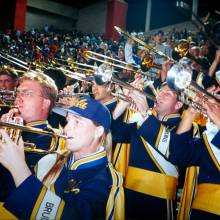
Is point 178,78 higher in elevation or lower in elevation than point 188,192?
higher

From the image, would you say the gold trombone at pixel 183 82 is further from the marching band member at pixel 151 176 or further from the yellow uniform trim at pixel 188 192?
the yellow uniform trim at pixel 188 192

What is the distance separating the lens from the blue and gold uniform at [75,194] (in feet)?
5.76

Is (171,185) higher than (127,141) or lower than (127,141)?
lower

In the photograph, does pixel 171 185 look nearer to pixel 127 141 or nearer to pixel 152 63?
pixel 127 141

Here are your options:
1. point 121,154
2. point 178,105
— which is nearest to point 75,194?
point 178,105

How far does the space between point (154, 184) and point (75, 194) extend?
1473mm

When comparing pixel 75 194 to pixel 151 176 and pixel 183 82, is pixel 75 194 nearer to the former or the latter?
pixel 183 82

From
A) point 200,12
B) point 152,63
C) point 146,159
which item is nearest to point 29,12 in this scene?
point 200,12

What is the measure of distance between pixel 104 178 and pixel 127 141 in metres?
1.64

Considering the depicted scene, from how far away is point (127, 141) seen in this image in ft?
11.9

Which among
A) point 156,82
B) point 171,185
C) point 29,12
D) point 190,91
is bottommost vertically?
point 171,185

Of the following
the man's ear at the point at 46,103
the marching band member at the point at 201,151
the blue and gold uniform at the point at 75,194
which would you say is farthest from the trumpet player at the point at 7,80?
the blue and gold uniform at the point at 75,194

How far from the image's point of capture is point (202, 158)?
270 cm

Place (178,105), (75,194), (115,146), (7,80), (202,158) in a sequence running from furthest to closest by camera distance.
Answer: (7,80)
(115,146)
(178,105)
(202,158)
(75,194)
